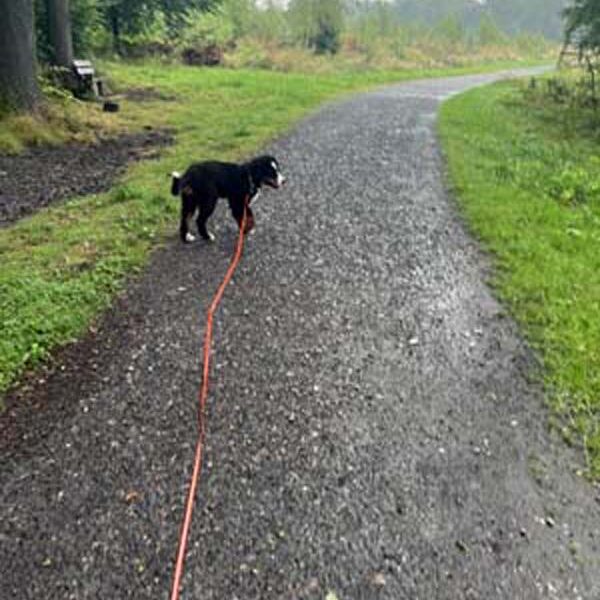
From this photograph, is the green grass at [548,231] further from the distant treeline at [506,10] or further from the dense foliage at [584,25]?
the distant treeline at [506,10]

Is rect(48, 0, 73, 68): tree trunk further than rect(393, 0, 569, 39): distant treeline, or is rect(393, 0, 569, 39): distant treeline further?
rect(393, 0, 569, 39): distant treeline

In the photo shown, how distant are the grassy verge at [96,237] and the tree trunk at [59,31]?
1.41m

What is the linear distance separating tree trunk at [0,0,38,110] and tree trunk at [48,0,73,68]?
313 centimetres

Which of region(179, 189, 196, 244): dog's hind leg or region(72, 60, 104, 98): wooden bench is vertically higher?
region(72, 60, 104, 98): wooden bench

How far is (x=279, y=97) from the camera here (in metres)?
12.6

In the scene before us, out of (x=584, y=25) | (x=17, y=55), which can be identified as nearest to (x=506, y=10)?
(x=584, y=25)

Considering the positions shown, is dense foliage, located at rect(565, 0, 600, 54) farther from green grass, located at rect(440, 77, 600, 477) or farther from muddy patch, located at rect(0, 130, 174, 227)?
muddy patch, located at rect(0, 130, 174, 227)

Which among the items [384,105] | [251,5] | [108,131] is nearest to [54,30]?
[108,131]

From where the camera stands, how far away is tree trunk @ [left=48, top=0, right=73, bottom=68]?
10484 millimetres

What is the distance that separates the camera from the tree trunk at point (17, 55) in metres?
7.34

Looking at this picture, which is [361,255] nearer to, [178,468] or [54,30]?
[178,468]

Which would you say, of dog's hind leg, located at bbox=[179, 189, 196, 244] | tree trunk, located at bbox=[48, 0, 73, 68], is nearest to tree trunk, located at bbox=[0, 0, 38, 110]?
tree trunk, located at bbox=[48, 0, 73, 68]

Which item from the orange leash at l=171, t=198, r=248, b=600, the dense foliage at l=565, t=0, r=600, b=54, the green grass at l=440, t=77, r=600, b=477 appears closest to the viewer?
the orange leash at l=171, t=198, r=248, b=600

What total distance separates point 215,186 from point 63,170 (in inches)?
131
